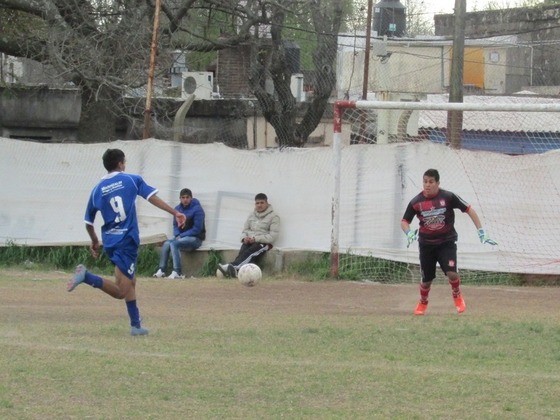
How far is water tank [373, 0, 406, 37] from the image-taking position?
30.8 meters

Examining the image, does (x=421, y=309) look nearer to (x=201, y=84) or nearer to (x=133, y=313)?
(x=133, y=313)

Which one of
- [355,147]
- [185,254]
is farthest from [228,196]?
[355,147]

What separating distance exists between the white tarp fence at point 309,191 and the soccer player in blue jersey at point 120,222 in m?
6.46

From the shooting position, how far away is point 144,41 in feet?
62.0

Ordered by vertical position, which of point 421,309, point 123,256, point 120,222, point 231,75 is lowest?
point 421,309

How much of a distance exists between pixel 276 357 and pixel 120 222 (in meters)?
2.05

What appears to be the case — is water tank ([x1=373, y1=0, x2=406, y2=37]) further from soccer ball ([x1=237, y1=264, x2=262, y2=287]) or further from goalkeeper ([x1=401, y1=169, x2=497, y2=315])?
goalkeeper ([x1=401, y1=169, x2=497, y2=315])

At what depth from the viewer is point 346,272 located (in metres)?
15.3

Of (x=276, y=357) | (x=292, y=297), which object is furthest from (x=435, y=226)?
(x=276, y=357)

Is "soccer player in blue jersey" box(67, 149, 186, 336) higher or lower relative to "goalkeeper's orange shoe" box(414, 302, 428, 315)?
higher

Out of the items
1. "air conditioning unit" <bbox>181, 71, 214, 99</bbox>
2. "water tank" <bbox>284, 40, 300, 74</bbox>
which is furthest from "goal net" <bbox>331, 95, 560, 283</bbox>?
"water tank" <bbox>284, 40, 300, 74</bbox>

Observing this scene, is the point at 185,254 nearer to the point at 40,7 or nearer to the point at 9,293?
the point at 9,293

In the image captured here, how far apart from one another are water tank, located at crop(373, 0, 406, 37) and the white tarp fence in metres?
15.3

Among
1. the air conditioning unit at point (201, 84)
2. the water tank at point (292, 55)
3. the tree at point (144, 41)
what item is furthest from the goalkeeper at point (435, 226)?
the water tank at point (292, 55)
